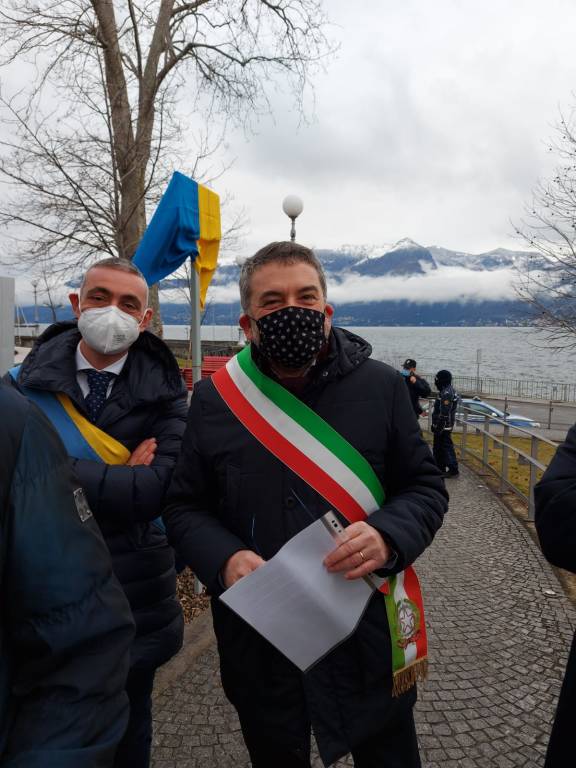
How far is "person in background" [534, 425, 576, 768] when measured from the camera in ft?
5.10

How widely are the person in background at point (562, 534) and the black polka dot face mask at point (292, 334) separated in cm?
88

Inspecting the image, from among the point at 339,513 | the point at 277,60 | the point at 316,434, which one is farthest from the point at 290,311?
the point at 277,60

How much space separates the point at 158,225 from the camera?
413 centimetres

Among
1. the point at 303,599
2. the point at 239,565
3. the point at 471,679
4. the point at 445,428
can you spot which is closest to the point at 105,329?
the point at 239,565

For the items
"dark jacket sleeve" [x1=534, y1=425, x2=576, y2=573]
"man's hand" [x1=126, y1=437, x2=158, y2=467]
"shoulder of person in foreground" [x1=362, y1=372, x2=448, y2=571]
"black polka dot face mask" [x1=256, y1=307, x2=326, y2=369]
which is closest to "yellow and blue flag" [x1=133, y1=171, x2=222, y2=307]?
"man's hand" [x1=126, y1=437, x2=158, y2=467]

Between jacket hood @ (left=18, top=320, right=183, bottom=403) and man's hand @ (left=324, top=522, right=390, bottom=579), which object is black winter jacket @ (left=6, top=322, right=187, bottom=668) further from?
man's hand @ (left=324, top=522, right=390, bottom=579)

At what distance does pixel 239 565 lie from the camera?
1.64 metres

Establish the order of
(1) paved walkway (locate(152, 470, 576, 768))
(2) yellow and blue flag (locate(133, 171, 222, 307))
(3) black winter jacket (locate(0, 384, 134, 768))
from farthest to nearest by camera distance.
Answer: (2) yellow and blue flag (locate(133, 171, 222, 307)), (1) paved walkway (locate(152, 470, 576, 768)), (3) black winter jacket (locate(0, 384, 134, 768))

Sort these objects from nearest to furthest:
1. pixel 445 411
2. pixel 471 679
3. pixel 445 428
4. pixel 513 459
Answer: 1. pixel 471 679
2. pixel 445 428
3. pixel 445 411
4. pixel 513 459

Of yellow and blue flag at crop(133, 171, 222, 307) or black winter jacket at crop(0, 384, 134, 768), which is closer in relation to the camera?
black winter jacket at crop(0, 384, 134, 768)

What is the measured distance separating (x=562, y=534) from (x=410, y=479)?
508 millimetres

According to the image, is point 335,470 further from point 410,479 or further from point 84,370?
point 84,370

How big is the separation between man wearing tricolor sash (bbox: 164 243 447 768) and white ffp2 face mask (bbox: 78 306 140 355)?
0.55 meters

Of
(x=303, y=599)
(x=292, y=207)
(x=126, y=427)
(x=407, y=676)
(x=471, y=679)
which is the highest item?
(x=292, y=207)
